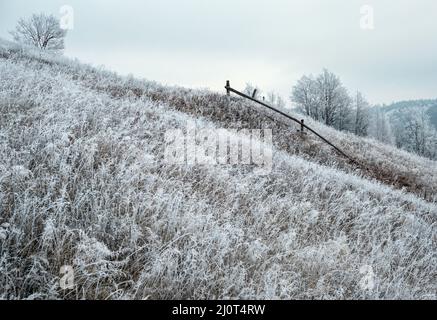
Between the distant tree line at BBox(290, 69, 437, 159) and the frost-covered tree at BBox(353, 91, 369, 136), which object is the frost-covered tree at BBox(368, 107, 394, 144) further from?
the frost-covered tree at BBox(353, 91, 369, 136)

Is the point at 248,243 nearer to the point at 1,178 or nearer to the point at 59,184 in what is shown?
the point at 59,184

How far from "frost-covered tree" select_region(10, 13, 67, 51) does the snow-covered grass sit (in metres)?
49.6

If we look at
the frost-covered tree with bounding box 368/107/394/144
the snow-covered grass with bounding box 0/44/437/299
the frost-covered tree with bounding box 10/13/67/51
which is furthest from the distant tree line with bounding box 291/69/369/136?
the snow-covered grass with bounding box 0/44/437/299

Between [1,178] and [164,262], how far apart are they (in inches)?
69.2

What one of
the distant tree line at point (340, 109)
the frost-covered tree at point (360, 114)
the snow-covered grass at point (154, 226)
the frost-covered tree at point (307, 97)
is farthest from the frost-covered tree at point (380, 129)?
the snow-covered grass at point (154, 226)

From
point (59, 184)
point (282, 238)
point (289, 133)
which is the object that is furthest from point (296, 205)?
point (289, 133)

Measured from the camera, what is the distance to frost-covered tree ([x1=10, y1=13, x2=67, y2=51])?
158ft

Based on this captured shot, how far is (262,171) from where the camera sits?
269 inches

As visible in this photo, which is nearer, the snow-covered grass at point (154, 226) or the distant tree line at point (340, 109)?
the snow-covered grass at point (154, 226)

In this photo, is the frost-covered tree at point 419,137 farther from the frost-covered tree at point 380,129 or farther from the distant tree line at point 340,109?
the frost-covered tree at point 380,129

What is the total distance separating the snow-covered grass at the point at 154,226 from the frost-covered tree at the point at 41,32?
4958 cm

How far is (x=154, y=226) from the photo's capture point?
3.48 m

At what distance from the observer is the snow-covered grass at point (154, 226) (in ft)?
9.13

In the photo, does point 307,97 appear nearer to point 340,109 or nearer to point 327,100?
point 327,100
